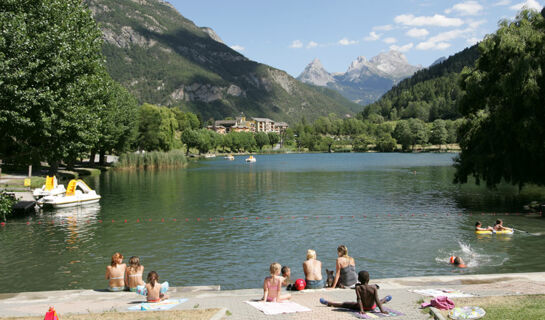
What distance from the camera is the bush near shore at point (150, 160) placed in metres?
113

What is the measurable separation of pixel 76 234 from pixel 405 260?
2395 centimetres

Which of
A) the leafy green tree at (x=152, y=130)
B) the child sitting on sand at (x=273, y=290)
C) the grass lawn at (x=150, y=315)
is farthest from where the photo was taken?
the leafy green tree at (x=152, y=130)

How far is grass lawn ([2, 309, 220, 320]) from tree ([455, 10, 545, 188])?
35761 mm

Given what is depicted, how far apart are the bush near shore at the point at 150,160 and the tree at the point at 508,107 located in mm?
83485

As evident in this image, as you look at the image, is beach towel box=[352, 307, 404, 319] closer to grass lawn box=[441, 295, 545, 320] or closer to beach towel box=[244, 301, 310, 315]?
grass lawn box=[441, 295, 545, 320]

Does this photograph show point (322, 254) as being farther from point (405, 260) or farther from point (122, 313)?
point (122, 313)

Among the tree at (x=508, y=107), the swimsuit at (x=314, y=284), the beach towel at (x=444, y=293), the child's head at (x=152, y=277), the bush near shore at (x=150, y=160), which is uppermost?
the tree at (x=508, y=107)

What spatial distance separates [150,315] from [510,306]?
1128cm

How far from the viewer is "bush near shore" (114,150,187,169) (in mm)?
112750

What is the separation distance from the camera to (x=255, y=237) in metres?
33.9

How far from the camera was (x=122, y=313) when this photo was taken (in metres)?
14.6

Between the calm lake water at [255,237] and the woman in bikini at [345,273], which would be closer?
the woman in bikini at [345,273]

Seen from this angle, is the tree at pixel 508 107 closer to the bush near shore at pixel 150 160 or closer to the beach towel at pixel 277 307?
the beach towel at pixel 277 307

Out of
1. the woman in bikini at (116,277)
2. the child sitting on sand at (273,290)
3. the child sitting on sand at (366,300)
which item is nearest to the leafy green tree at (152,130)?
the woman in bikini at (116,277)
